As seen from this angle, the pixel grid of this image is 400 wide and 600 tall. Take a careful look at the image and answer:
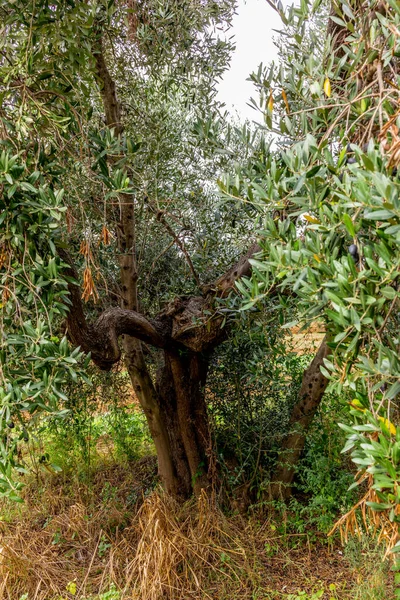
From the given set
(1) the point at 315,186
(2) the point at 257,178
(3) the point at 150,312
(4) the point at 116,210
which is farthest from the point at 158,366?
(1) the point at 315,186

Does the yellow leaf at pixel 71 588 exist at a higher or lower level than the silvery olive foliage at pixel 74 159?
lower

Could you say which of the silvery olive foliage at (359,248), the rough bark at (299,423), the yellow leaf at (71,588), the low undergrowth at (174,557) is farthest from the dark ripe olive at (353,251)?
the yellow leaf at (71,588)

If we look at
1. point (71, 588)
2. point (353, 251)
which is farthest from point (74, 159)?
point (71, 588)

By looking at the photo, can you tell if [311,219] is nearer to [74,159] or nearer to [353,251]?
[353,251]

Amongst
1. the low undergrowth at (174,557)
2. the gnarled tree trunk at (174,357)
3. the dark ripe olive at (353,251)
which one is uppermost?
the dark ripe olive at (353,251)

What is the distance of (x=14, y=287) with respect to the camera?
2184 mm

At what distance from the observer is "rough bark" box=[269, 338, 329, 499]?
4.23 metres

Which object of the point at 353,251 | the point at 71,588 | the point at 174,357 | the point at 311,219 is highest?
the point at 311,219

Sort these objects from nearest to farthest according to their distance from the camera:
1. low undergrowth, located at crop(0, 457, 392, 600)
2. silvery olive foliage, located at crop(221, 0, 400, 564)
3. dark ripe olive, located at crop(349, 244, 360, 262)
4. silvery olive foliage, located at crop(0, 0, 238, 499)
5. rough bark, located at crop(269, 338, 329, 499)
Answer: silvery olive foliage, located at crop(221, 0, 400, 564) < dark ripe olive, located at crop(349, 244, 360, 262) < silvery olive foliage, located at crop(0, 0, 238, 499) < low undergrowth, located at crop(0, 457, 392, 600) < rough bark, located at crop(269, 338, 329, 499)

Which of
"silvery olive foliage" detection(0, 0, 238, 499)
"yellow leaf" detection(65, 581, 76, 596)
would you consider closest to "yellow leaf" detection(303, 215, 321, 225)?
"silvery olive foliage" detection(0, 0, 238, 499)

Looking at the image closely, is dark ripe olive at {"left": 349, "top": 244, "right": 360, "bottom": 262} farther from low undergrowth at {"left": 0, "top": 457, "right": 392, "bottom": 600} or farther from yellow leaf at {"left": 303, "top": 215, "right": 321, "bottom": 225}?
low undergrowth at {"left": 0, "top": 457, "right": 392, "bottom": 600}

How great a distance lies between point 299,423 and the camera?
426 cm

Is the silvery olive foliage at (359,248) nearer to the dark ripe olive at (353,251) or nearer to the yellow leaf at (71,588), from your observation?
the dark ripe olive at (353,251)

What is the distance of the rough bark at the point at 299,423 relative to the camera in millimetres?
4230
